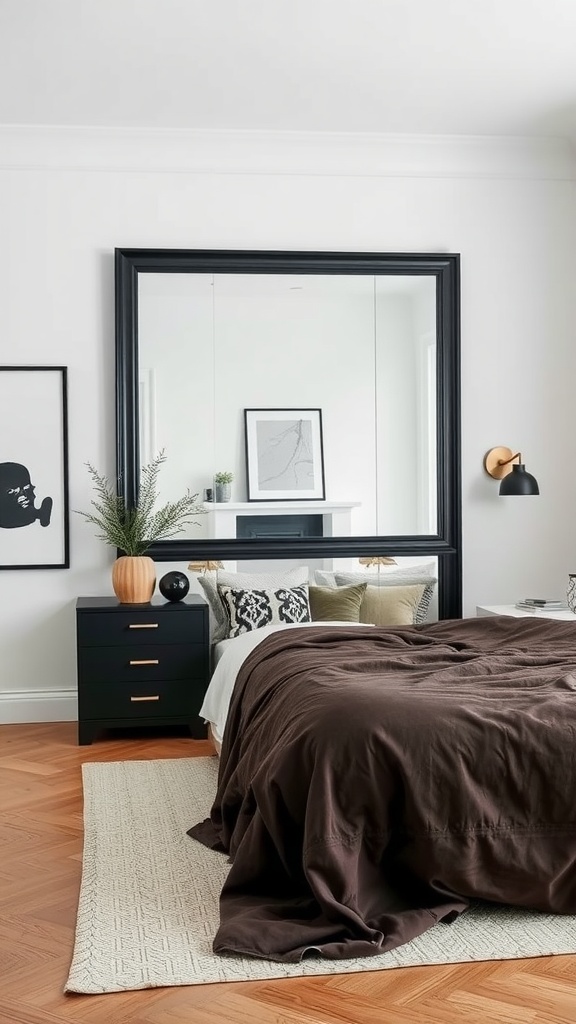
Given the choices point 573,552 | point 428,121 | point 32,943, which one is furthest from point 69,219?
point 32,943

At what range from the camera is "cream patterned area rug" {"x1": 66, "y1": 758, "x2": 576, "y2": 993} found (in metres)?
2.38

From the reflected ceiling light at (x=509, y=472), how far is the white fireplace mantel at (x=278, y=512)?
0.75m

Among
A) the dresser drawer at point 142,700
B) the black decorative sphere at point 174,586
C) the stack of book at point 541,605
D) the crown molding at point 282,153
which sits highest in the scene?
the crown molding at point 282,153

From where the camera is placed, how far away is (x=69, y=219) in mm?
5328

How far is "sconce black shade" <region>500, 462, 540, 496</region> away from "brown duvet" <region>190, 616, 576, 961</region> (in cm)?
256

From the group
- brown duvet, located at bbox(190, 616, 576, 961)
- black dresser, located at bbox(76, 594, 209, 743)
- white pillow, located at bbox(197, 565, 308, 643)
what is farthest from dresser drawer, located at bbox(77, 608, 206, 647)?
brown duvet, located at bbox(190, 616, 576, 961)

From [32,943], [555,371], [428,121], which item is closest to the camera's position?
[32,943]

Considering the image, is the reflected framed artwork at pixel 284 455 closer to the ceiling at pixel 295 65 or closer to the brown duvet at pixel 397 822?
the ceiling at pixel 295 65

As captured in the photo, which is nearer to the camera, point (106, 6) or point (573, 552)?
point (106, 6)

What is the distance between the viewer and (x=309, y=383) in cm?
541

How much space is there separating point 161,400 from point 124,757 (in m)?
1.77

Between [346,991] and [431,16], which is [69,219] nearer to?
[431,16]

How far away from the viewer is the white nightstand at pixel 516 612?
499cm

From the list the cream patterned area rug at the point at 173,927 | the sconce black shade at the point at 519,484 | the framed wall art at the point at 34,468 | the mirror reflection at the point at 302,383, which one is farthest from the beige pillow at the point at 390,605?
the cream patterned area rug at the point at 173,927
